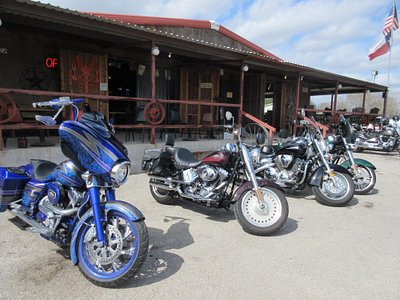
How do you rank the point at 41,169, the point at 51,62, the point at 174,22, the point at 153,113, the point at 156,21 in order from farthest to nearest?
the point at 174,22 → the point at 156,21 → the point at 51,62 → the point at 153,113 → the point at 41,169

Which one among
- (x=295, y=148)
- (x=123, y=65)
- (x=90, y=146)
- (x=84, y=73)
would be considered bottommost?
(x=295, y=148)

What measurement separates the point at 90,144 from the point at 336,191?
3.65 meters

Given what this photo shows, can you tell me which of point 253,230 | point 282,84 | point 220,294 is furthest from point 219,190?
point 282,84

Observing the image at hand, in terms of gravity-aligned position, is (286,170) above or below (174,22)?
below

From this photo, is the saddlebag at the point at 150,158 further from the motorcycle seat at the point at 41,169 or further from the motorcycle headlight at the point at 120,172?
the motorcycle headlight at the point at 120,172

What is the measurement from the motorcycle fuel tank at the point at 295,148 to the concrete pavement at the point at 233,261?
98 centimetres

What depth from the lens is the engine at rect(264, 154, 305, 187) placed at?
468cm

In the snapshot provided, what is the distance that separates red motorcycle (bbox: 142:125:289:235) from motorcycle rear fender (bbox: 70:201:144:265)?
1.42m

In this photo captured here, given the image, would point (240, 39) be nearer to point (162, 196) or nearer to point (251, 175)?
point (162, 196)

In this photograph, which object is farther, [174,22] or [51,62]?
[174,22]

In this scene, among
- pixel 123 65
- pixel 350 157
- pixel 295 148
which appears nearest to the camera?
pixel 295 148

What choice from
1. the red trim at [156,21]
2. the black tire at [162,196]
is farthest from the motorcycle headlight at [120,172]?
the red trim at [156,21]

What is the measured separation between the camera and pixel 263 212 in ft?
11.1

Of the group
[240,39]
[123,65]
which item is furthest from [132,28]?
[240,39]
